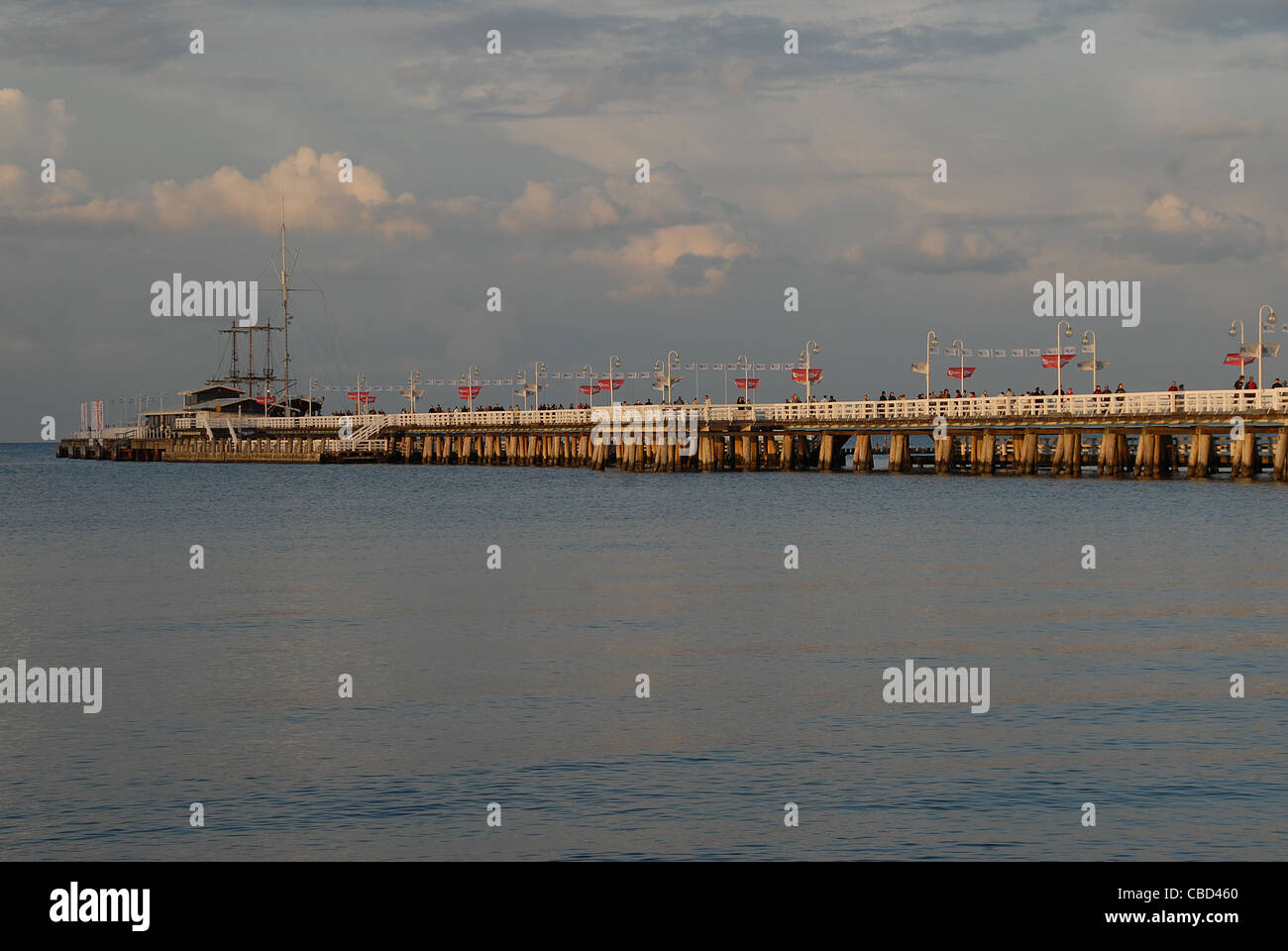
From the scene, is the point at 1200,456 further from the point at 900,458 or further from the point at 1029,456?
the point at 900,458

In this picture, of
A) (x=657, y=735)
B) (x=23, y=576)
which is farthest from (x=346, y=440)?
(x=657, y=735)

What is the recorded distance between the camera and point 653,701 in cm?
1922

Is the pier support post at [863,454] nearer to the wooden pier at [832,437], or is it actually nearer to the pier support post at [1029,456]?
the wooden pier at [832,437]

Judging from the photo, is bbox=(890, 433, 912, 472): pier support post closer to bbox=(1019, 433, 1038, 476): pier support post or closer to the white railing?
the white railing

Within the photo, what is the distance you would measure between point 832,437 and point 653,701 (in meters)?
72.3

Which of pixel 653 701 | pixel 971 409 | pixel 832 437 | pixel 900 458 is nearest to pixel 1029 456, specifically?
pixel 971 409

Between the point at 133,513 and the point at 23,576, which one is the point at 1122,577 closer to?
the point at 23,576

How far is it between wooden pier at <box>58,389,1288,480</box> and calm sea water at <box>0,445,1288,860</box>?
973 inches

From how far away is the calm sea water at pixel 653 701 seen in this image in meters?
13.7

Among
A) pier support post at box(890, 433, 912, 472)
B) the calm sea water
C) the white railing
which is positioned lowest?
the calm sea water

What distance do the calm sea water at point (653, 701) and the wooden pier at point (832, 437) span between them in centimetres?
2471

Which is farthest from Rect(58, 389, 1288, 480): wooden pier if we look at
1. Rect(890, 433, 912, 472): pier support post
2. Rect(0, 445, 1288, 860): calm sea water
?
Rect(0, 445, 1288, 860): calm sea water

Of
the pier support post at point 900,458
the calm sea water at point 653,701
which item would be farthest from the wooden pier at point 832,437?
the calm sea water at point 653,701

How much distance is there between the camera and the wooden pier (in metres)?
67.0
